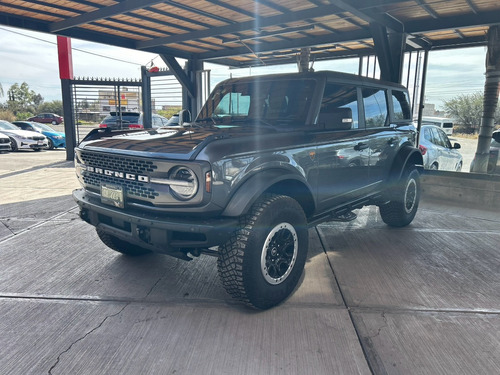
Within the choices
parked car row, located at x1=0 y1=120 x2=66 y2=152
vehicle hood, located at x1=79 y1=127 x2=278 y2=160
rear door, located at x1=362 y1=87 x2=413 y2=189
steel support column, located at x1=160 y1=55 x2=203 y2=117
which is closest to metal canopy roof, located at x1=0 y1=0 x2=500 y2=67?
steel support column, located at x1=160 y1=55 x2=203 y2=117

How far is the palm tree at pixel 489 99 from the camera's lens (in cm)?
715

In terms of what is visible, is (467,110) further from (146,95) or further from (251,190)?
(146,95)

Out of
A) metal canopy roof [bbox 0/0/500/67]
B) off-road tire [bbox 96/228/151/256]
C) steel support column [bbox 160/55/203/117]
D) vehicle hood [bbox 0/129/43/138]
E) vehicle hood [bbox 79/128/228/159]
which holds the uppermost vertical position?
metal canopy roof [bbox 0/0/500/67]

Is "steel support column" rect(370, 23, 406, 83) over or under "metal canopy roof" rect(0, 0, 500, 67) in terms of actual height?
under

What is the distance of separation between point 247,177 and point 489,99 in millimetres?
6808

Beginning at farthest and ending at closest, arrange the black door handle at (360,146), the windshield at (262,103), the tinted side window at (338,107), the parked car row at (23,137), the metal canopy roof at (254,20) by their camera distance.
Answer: the parked car row at (23,137) < the metal canopy roof at (254,20) < the black door handle at (360,146) < the windshield at (262,103) < the tinted side window at (338,107)

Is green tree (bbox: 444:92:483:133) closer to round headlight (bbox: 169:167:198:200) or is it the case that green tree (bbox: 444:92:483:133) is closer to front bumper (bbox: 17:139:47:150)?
round headlight (bbox: 169:167:198:200)

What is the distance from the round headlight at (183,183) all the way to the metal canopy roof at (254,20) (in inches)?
159

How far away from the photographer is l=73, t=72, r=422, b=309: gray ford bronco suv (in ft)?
8.75

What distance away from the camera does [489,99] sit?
740 cm

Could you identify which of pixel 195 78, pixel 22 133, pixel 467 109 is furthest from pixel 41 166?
pixel 467 109

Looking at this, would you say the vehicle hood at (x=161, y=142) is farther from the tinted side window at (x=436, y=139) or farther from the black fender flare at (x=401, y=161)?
the tinted side window at (x=436, y=139)

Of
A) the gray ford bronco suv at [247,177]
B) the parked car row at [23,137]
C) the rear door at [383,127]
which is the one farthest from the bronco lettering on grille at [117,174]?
the parked car row at [23,137]

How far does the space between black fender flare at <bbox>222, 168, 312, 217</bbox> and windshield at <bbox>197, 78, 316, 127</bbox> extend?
80cm
